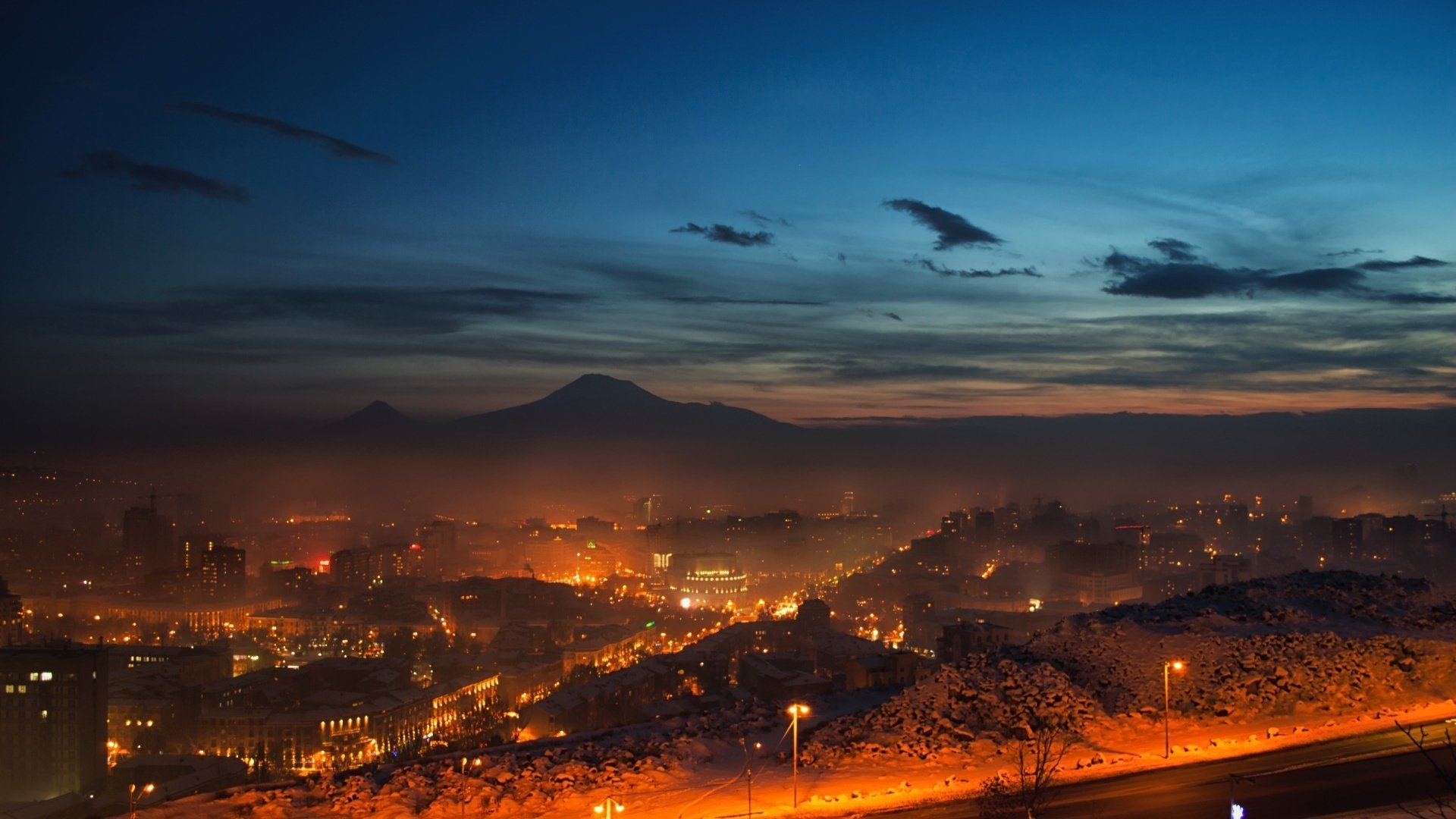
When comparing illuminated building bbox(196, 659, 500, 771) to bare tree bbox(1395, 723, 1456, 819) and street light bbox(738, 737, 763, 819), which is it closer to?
street light bbox(738, 737, 763, 819)

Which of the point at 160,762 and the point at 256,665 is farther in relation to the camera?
the point at 256,665

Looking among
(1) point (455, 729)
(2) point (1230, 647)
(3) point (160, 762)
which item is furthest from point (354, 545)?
(2) point (1230, 647)

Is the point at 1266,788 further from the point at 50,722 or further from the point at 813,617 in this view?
the point at 813,617

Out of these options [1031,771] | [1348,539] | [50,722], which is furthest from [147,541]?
[1348,539]

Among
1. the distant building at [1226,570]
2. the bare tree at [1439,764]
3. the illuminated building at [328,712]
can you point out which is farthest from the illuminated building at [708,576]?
the bare tree at [1439,764]

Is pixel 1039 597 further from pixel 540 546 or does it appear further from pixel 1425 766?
pixel 1425 766

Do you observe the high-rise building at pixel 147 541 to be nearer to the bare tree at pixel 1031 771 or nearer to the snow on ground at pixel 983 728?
the snow on ground at pixel 983 728
